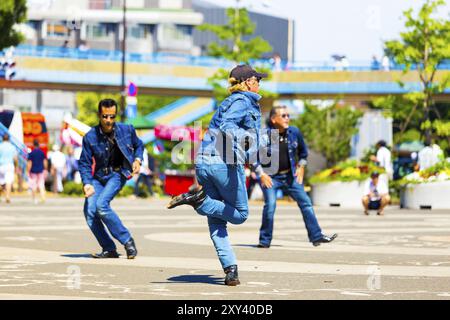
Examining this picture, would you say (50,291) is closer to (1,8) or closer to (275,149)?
(275,149)

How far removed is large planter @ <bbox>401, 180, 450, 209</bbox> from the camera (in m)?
29.8

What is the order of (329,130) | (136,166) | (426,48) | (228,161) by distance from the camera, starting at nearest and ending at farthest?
(228,161) < (136,166) < (426,48) < (329,130)

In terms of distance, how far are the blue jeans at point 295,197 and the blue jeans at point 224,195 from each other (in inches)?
194

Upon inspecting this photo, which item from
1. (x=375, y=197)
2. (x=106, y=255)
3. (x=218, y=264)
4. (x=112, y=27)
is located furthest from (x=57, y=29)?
(x=218, y=264)

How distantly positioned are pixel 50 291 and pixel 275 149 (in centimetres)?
653

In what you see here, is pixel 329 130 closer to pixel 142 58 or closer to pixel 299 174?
pixel 142 58

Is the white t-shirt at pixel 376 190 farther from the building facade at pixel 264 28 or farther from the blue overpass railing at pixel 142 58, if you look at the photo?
the building facade at pixel 264 28

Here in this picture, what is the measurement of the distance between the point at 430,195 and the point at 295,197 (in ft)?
47.6

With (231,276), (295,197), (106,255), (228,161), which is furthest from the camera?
(295,197)

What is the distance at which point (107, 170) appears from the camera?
1367cm

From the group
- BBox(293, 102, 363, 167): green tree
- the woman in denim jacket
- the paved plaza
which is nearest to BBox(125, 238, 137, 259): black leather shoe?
the paved plaza

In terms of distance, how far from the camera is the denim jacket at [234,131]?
10648 millimetres

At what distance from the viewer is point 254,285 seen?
10.5 m

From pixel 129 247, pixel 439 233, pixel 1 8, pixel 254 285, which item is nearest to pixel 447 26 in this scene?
pixel 1 8
